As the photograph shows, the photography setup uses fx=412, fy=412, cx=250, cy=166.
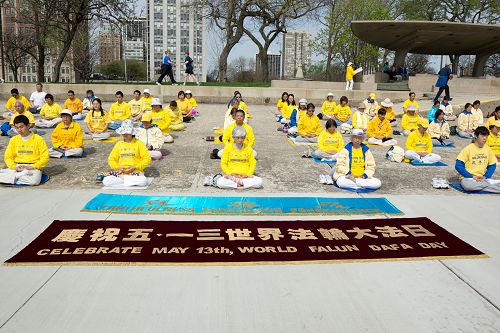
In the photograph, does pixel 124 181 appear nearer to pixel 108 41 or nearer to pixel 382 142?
pixel 382 142

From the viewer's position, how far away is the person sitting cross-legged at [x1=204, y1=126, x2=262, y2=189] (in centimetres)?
743

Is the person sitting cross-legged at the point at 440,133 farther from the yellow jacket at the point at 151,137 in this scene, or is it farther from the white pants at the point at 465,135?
the yellow jacket at the point at 151,137

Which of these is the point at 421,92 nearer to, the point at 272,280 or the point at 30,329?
the point at 272,280

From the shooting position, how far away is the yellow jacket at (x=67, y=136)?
962 cm

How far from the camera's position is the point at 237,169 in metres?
7.59

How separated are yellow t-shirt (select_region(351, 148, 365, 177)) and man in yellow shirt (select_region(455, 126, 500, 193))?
177cm

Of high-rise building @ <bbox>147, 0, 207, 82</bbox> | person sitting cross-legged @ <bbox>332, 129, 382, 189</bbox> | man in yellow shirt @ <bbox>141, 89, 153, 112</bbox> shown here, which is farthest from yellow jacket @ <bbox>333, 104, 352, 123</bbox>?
high-rise building @ <bbox>147, 0, 207, 82</bbox>

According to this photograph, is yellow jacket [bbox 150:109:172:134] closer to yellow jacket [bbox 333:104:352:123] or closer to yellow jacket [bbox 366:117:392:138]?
yellow jacket [bbox 366:117:392:138]

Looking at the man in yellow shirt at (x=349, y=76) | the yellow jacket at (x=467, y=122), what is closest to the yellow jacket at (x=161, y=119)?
the yellow jacket at (x=467, y=122)

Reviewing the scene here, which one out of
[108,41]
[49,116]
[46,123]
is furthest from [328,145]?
[108,41]

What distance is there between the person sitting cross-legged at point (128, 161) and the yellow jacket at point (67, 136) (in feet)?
8.91

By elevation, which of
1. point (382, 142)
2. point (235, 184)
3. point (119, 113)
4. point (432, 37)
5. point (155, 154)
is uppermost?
point (432, 37)

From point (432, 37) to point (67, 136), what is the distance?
25493mm

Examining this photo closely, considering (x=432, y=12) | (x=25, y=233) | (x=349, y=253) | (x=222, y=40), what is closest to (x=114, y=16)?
(x=222, y=40)
